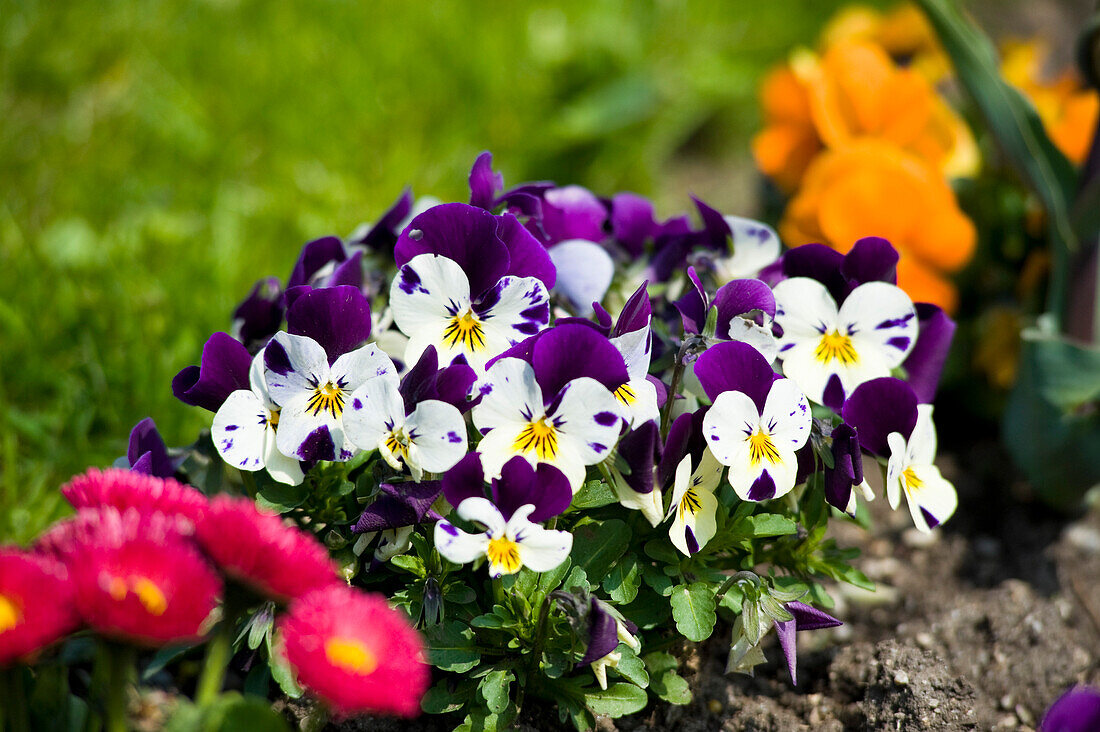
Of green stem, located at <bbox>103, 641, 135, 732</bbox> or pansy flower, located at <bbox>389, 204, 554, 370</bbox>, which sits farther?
pansy flower, located at <bbox>389, 204, 554, 370</bbox>

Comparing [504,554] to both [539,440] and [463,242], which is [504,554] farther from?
[463,242]

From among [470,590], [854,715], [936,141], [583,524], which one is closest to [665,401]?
[583,524]

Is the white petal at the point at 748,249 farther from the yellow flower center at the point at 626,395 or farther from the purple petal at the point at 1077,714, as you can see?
the purple petal at the point at 1077,714

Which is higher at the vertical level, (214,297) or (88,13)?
(88,13)

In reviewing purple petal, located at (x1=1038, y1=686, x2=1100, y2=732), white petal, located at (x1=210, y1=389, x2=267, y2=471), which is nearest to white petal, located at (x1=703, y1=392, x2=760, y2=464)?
purple petal, located at (x1=1038, y1=686, x2=1100, y2=732)

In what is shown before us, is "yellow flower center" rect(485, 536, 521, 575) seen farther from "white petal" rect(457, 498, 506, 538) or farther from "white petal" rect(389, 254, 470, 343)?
"white petal" rect(389, 254, 470, 343)

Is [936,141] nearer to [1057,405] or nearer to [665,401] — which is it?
[1057,405]

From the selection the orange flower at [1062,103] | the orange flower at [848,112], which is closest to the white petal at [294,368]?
the orange flower at [848,112]
